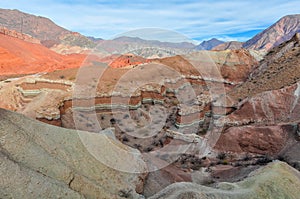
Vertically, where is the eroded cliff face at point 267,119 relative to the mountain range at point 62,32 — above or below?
below

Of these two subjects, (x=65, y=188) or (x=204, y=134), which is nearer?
(x=65, y=188)

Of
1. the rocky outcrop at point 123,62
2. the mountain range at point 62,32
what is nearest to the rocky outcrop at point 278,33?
the mountain range at point 62,32

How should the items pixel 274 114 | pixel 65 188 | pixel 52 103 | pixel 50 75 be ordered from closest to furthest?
pixel 65 188
pixel 274 114
pixel 52 103
pixel 50 75

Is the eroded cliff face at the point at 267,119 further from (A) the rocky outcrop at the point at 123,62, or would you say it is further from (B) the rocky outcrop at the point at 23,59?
(B) the rocky outcrop at the point at 23,59

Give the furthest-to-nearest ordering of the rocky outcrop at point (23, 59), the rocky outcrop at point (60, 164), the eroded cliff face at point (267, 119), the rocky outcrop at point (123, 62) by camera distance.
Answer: the rocky outcrop at point (123, 62) → the rocky outcrop at point (23, 59) → the eroded cliff face at point (267, 119) → the rocky outcrop at point (60, 164)

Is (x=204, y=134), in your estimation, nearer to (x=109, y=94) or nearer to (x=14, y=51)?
(x=109, y=94)

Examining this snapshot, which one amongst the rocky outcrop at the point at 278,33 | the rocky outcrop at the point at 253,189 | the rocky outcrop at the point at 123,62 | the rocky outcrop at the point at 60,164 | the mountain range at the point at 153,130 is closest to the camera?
the rocky outcrop at the point at 60,164

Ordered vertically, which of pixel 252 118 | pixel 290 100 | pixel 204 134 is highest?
pixel 290 100

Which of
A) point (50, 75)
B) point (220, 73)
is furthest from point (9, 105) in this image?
point (220, 73)
